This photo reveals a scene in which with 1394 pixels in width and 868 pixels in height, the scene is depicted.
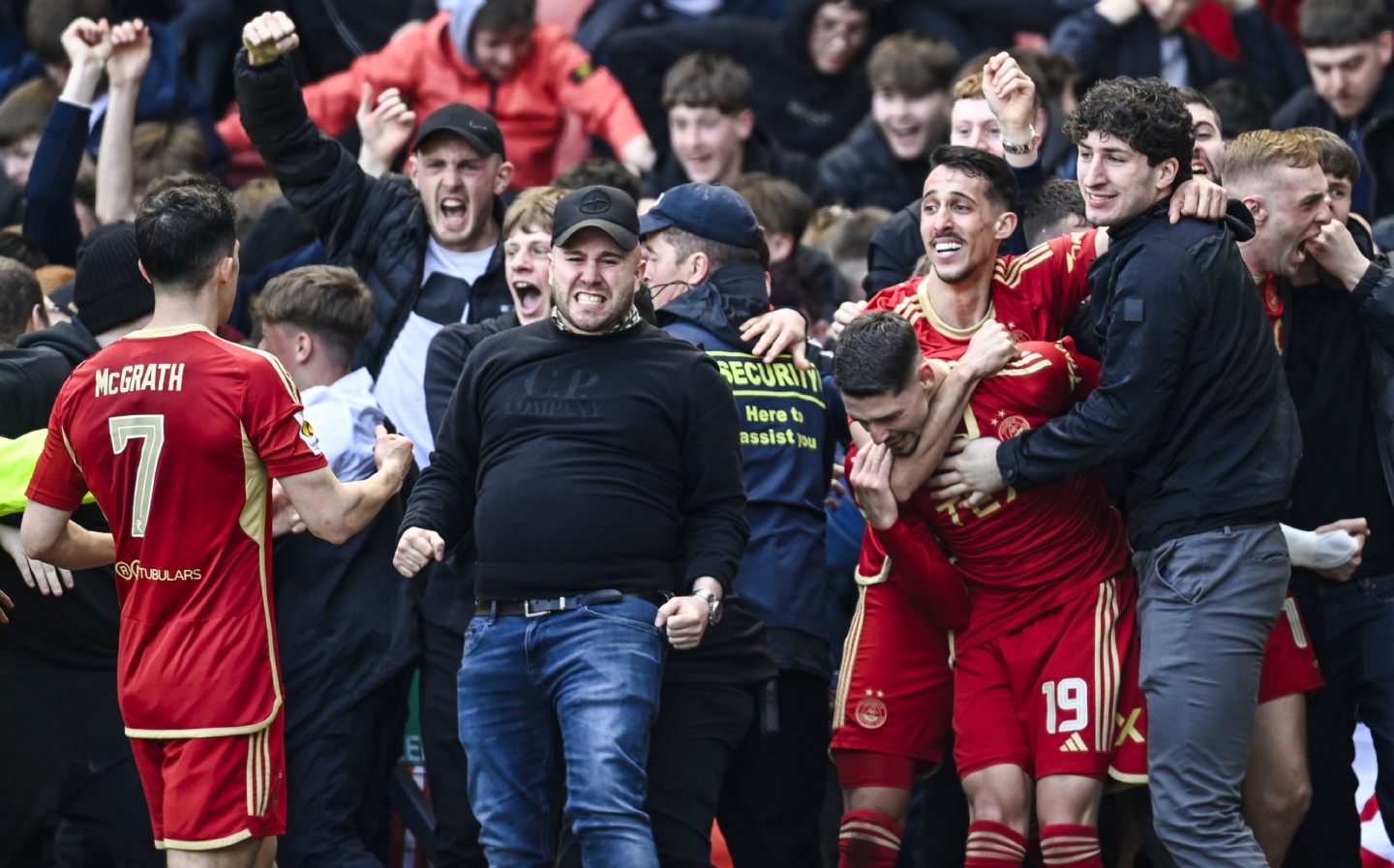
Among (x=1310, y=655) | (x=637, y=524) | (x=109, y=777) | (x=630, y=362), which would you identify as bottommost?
(x=109, y=777)

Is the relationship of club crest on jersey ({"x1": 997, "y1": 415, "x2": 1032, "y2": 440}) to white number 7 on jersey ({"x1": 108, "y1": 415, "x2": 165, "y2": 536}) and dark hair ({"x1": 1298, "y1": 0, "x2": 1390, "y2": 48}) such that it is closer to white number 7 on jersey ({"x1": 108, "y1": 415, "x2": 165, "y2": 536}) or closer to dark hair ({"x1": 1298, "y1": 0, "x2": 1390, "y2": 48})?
white number 7 on jersey ({"x1": 108, "y1": 415, "x2": 165, "y2": 536})

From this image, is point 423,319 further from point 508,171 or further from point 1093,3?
point 1093,3

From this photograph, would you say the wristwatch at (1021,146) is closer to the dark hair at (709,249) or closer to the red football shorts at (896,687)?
the dark hair at (709,249)

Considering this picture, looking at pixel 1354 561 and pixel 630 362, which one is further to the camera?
pixel 1354 561

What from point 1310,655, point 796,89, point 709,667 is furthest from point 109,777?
point 796,89

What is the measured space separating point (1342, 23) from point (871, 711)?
17.1 feet

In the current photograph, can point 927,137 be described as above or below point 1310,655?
above

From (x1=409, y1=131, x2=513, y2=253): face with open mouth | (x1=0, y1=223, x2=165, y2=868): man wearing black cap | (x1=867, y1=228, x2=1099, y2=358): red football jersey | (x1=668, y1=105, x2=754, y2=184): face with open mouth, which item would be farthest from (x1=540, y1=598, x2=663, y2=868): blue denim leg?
(x1=668, y1=105, x2=754, y2=184): face with open mouth

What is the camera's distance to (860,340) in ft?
19.0

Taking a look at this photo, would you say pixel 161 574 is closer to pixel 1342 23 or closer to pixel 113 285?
pixel 113 285

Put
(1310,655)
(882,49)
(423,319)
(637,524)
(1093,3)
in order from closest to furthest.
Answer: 1. (637,524)
2. (1310,655)
3. (423,319)
4. (882,49)
5. (1093,3)

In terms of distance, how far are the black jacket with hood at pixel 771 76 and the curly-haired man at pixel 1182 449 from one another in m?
5.39

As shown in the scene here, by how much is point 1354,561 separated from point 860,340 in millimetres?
1894

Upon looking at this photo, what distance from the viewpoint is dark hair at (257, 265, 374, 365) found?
6.97 m
